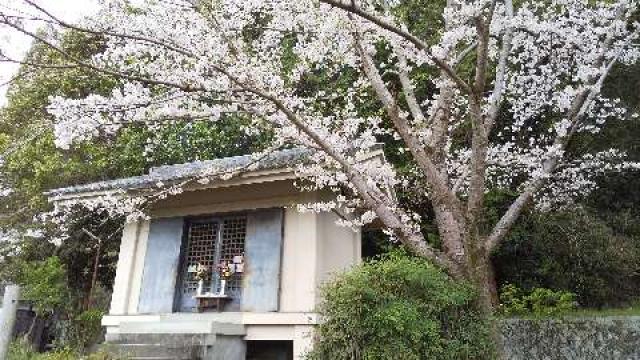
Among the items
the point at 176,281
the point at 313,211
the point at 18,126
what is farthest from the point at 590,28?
the point at 18,126

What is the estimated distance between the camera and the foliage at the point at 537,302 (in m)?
9.14

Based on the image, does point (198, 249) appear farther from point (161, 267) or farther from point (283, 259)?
point (283, 259)

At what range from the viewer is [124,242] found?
354 inches

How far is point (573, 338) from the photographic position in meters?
7.57

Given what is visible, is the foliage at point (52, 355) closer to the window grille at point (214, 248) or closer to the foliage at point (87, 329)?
the window grille at point (214, 248)

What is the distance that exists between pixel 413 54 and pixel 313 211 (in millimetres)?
2615

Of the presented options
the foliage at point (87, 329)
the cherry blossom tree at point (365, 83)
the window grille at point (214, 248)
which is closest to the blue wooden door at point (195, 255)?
the window grille at point (214, 248)

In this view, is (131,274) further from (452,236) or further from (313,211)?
(452,236)

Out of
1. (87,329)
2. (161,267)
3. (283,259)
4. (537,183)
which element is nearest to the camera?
(537,183)

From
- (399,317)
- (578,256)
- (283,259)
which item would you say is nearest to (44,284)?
(283,259)

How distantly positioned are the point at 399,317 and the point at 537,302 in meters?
6.15

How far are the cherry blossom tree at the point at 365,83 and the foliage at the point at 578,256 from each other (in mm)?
633

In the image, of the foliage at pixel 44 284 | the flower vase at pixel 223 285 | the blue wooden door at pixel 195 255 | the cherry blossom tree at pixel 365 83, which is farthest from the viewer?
the foliage at pixel 44 284

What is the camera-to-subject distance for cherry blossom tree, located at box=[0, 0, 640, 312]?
577cm
